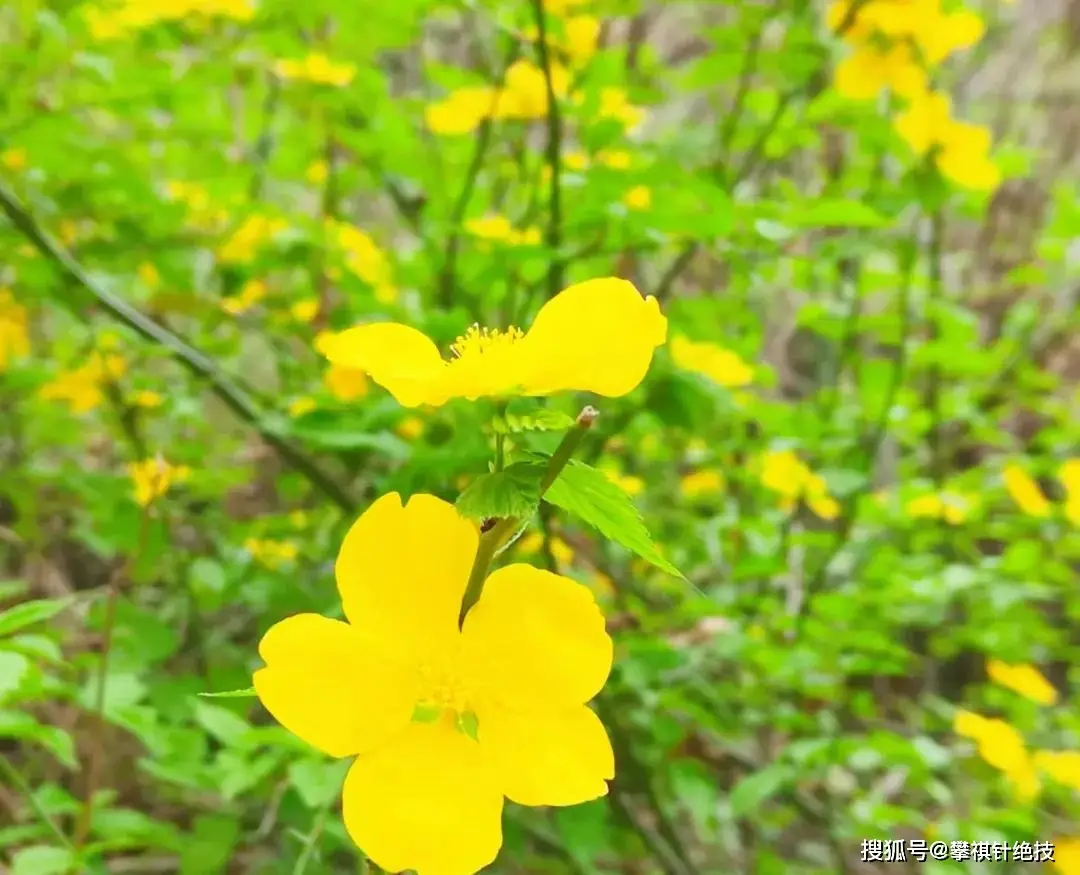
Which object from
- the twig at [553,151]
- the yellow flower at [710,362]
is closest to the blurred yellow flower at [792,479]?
the yellow flower at [710,362]

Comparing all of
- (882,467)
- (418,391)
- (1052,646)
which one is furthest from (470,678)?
(882,467)

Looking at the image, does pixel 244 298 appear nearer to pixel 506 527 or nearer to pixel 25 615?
pixel 25 615

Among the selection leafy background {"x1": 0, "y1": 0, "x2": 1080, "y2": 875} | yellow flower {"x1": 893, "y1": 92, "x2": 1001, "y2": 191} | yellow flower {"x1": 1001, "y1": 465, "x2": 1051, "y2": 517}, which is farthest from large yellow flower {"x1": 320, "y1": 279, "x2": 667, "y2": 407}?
yellow flower {"x1": 1001, "y1": 465, "x2": 1051, "y2": 517}

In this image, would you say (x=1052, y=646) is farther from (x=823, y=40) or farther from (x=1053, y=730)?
(x=823, y=40)

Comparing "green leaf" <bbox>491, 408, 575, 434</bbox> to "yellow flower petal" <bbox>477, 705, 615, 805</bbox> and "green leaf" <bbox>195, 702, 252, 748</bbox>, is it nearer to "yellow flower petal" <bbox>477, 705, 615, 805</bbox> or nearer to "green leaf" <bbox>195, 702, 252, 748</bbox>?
"yellow flower petal" <bbox>477, 705, 615, 805</bbox>

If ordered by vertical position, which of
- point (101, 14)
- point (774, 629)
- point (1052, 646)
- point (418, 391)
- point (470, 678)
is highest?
point (101, 14)

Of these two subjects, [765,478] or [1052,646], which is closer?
[765,478]
